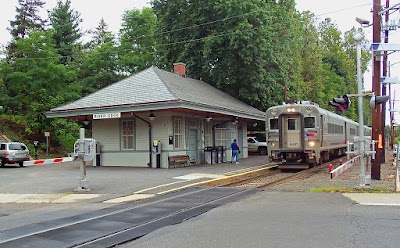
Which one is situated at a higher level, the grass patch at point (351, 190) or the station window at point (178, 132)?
the station window at point (178, 132)

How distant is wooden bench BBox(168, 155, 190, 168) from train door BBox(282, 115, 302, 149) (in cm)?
526

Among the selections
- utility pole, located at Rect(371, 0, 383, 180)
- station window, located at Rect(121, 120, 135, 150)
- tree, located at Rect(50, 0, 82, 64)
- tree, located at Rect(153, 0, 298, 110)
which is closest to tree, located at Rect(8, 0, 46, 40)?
tree, located at Rect(50, 0, 82, 64)

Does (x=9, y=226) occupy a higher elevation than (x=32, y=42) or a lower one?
lower

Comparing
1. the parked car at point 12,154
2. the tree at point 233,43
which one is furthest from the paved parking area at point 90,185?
the tree at point 233,43

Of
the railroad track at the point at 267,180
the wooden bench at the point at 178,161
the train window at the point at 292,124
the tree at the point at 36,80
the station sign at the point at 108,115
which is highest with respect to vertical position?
the tree at the point at 36,80

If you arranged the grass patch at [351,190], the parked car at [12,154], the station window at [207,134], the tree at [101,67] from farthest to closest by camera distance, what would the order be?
the tree at [101,67], the station window at [207,134], the parked car at [12,154], the grass patch at [351,190]

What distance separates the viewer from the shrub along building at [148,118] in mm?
21156

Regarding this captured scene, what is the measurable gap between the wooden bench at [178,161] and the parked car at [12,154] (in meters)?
10.2

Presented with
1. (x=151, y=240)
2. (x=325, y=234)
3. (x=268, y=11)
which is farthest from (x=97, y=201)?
(x=268, y=11)

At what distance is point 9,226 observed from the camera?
337 inches

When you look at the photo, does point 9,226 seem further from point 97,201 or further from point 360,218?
point 360,218

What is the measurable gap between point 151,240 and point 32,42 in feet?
107

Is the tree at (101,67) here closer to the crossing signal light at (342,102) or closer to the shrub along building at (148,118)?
the shrub along building at (148,118)

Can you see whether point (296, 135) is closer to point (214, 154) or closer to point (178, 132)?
point (214, 154)
